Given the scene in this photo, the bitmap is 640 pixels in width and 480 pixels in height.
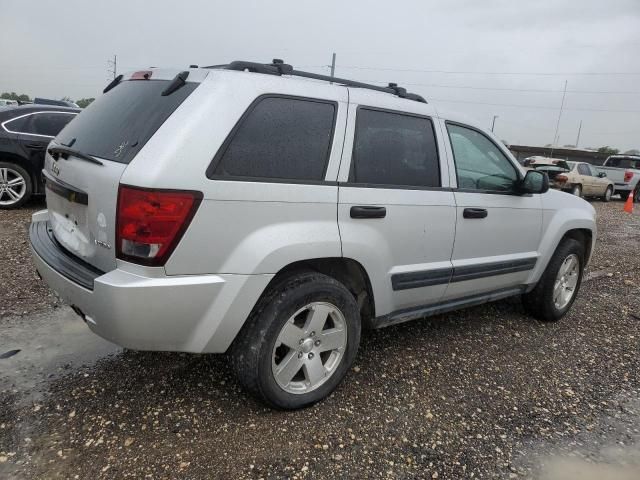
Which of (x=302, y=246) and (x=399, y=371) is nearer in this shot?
(x=302, y=246)

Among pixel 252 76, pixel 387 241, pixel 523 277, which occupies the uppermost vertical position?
pixel 252 76

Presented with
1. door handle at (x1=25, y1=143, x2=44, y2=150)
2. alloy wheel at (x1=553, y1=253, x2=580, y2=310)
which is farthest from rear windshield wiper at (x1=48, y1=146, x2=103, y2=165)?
door handle at (x1=25, y1=143, x2=44, y2=150)

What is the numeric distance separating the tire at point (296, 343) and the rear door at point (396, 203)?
26cm

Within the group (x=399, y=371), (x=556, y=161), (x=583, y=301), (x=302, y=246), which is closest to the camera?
(x=302, y=246)

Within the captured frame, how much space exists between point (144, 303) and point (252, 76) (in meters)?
1.23

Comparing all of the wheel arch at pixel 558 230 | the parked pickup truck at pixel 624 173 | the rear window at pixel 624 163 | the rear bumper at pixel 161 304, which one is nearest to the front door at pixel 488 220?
the wheel arch at pixel 558 230

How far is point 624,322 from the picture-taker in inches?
179

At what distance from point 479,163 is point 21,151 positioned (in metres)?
6.60

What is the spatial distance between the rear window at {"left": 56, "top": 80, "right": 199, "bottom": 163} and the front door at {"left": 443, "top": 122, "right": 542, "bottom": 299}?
1.90 metres

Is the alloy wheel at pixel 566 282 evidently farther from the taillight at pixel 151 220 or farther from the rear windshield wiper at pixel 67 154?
the rear windshield wiper at pixel 67 154

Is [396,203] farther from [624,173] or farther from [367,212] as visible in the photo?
[624,173]

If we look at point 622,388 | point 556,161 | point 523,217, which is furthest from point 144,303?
point 556,161

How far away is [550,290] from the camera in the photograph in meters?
4.19

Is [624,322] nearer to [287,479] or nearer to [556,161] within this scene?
[287,479]
